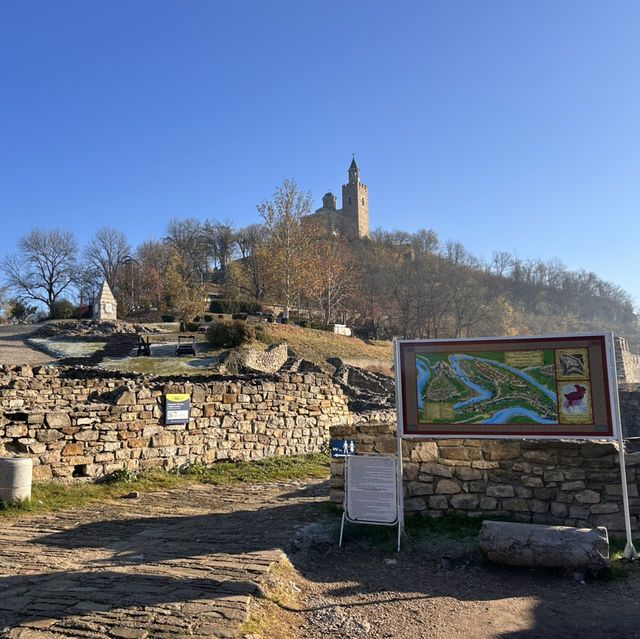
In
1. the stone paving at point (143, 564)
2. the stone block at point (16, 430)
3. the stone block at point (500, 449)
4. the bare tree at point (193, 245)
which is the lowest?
the stone paving at point (143, 564)

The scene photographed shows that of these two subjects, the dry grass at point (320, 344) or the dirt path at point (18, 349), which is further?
the dry grass at point (320, 344)

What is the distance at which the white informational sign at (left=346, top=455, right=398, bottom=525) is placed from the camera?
563 cm

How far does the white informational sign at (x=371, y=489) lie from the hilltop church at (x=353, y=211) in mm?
90858

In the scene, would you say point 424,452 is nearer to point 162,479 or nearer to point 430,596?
point 430,596

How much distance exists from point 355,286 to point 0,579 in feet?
163

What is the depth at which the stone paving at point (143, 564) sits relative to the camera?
3273 mm

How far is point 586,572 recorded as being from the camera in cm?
468

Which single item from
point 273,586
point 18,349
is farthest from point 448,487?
point 18,349

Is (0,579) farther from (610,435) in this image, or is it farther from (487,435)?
(610,435)

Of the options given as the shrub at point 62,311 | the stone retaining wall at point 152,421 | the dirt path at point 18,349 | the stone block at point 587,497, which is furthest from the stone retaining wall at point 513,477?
the shrub at point 62,311

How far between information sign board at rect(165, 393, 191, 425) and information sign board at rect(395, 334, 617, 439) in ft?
16.4

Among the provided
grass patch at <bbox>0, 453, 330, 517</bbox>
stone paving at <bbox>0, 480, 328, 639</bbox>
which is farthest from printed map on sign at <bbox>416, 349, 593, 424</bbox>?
grass patch at <bbox>0, 453, 330, 517</bbox>

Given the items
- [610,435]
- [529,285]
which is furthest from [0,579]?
[529,285]

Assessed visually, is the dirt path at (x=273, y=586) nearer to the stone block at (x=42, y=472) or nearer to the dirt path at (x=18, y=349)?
the stone block at (x=42, y=472)
